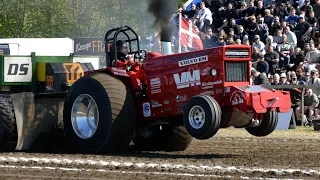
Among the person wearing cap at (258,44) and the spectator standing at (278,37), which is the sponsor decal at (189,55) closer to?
the person wearing cap at (258,44)

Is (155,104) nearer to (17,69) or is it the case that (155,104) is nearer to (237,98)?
(237,98)

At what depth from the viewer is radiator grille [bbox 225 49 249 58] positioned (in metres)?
11.2

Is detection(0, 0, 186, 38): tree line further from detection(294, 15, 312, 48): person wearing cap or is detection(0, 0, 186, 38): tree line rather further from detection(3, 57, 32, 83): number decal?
detection(3, 57, 32, 83): number decal

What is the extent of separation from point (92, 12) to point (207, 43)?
737 centimetres

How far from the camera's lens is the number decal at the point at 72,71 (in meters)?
13.5

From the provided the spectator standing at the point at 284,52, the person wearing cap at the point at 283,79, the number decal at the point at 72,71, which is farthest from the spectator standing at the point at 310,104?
the number decal at the point at 72,71

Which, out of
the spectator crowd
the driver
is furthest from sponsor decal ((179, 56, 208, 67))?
the spectator crowd

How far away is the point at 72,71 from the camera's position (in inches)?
535

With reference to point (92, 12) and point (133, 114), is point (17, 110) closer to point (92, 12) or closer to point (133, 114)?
point (133, 114)

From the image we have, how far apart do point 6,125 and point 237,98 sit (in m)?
3.44

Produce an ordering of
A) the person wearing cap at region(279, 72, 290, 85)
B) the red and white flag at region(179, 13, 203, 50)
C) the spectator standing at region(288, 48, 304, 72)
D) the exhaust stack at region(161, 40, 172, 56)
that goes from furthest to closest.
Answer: the spectator standing at region(288, 48, 304, 72), the person wearing cap at region(279, 72, 290, 85), the red and white flag at region(179, 13, 203, 50), the exhaust stack at region(161, 40, 172, 56)

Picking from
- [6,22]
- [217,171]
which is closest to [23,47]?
[6,22]

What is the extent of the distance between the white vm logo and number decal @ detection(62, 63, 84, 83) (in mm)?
2550

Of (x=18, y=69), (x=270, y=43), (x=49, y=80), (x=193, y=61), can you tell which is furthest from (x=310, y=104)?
(x=193, y=61)
